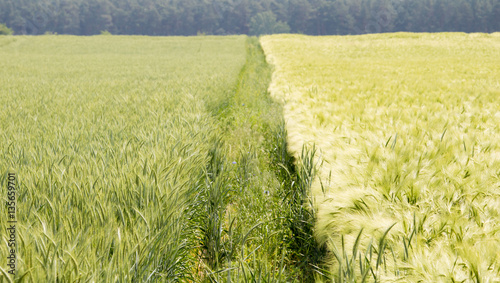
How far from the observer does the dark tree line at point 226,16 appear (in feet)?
263

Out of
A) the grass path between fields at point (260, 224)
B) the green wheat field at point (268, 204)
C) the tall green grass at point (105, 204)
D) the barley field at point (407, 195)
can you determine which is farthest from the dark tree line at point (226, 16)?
the tall green grass at point (105, 204)

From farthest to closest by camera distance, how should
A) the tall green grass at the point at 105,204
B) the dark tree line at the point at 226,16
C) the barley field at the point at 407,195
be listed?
the dark tree line at the point at 226,16 → the barley field at the point at 407,195 → the tall green grass at the point at 105,204

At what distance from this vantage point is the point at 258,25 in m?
80.8

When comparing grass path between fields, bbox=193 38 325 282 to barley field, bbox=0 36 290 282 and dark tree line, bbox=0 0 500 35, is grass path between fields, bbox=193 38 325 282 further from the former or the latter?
dark tree line, bbox=0 0 500 35

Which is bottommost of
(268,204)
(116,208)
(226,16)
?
(268,204)

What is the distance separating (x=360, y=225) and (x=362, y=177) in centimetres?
49

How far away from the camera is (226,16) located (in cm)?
8988

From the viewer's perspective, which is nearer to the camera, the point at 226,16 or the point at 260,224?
the point at 260,224

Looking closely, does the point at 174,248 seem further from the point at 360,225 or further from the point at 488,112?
the point at 488,112

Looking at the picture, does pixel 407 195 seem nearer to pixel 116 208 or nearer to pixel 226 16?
pixel 116 208

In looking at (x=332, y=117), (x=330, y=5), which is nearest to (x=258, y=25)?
(x=330, y=5)

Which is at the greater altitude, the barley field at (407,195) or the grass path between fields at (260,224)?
the barley field at (407,195)

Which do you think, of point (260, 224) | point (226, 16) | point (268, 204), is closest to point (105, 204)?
point (260, 224)

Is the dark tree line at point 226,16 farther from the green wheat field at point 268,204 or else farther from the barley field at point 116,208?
the barley field at point 116,208
